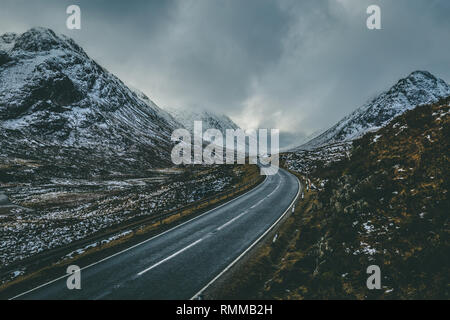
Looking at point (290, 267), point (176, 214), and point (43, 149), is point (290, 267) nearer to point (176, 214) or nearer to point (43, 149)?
point (176, 214)

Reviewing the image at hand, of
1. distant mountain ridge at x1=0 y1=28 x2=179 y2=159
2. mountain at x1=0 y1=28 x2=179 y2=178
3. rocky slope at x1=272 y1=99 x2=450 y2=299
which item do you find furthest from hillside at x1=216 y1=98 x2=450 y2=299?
distant mountain ridge at x1=0 y1=28 x2=179 y2=159

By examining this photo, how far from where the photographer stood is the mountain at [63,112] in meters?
114

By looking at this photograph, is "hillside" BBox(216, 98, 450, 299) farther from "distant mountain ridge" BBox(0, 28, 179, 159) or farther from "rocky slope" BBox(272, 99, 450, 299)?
"distant mountain ridge" BBox(0, 28, 179, 159)

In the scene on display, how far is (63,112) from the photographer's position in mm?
142500

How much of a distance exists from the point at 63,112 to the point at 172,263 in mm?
166950

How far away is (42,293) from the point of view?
9.99m

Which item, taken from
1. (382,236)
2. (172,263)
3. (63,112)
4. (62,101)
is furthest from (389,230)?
(62,101)

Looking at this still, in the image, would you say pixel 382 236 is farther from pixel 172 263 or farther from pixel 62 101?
pixel 62 101

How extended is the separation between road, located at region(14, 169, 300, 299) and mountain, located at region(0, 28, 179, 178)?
100361mm

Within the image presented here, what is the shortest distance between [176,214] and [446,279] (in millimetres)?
19209

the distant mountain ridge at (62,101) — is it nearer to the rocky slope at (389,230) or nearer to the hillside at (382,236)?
the hillside at (382,236)

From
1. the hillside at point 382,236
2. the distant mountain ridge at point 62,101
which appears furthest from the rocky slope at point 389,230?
the distant mountain ridge at point 62,101

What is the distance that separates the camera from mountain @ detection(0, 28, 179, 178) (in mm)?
113688
